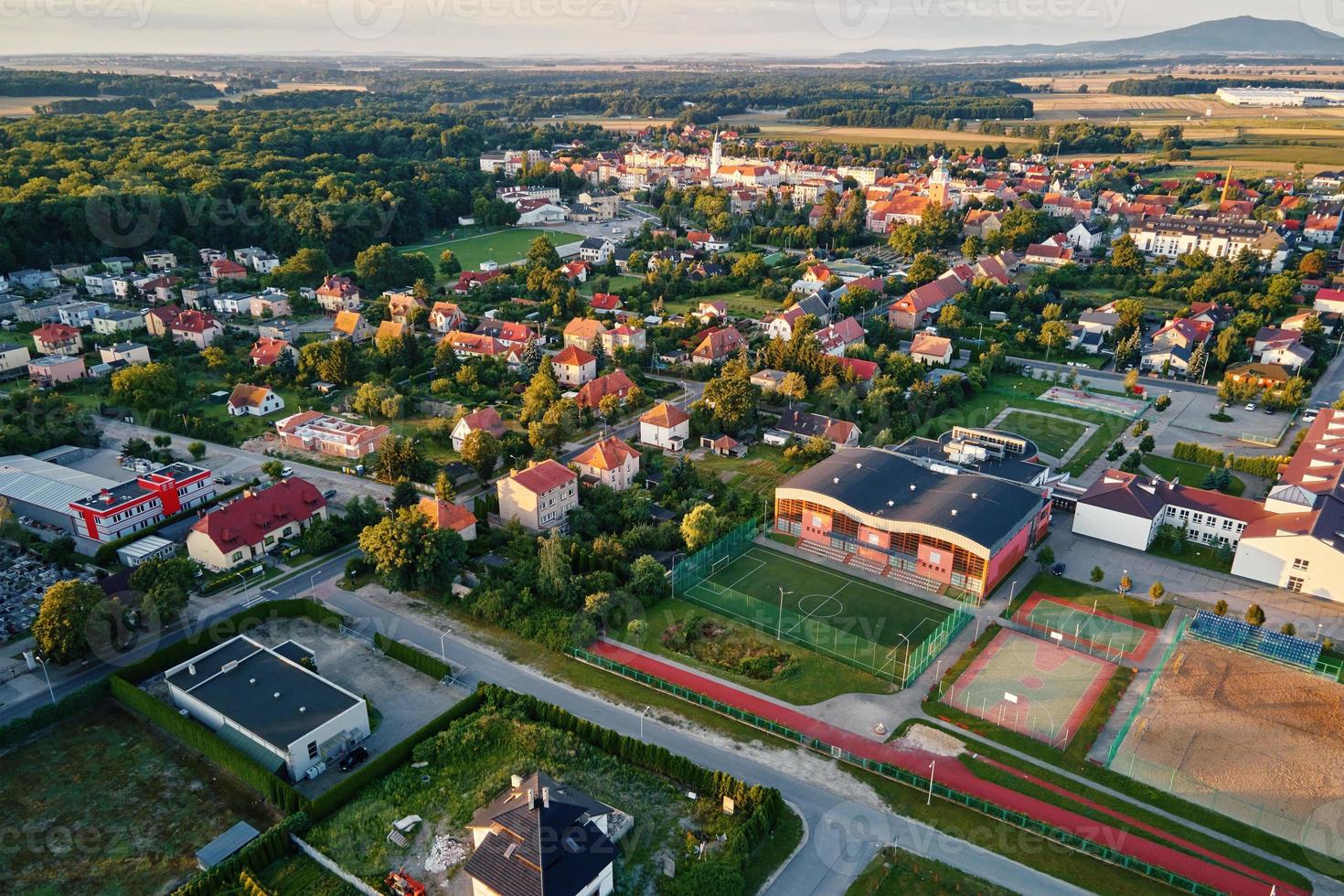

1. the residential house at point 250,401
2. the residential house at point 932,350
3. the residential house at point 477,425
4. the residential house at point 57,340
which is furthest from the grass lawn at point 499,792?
the residential house at point 57,340

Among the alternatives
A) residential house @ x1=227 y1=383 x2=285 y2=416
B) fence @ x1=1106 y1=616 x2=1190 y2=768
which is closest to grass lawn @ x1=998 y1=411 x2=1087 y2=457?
fence @ x1=1106 y1=616 x2=1190 y2=768

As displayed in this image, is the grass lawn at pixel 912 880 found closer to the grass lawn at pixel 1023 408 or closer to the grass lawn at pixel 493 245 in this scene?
the grass lawn at pixel 1023 408

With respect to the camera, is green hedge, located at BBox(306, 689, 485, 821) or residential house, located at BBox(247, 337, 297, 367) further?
residential house, located at BBox(247, 337, 297, 367)

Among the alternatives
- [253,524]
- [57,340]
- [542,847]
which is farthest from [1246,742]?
[57,340]

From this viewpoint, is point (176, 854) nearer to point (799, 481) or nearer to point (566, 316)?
point (799, 481)

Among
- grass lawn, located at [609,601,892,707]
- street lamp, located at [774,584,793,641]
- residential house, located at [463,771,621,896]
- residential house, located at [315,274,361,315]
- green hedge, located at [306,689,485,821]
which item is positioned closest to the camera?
residential house, located at [463,771,621,896]

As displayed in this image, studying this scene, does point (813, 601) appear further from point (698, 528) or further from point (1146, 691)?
point (1146, 691)

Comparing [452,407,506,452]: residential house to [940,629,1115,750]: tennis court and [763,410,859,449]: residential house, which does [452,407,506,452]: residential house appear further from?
[940,629,1115,750]: tennis court

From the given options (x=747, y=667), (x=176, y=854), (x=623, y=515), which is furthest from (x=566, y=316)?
(x=176, y=854)
